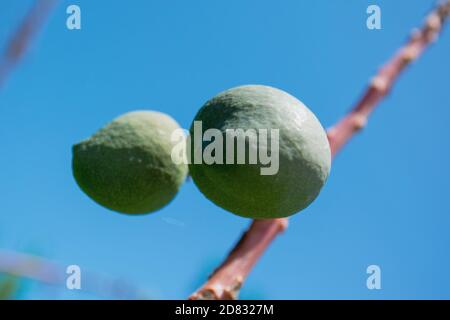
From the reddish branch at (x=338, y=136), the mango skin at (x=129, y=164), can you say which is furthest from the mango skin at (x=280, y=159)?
the reddish branch at (x=338, y=136)

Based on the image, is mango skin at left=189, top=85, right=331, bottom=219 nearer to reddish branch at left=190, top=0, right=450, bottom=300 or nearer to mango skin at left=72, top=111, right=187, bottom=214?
mango skin at left=72, top=111, right=187, bottom=214

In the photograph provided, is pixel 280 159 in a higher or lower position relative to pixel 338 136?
lower

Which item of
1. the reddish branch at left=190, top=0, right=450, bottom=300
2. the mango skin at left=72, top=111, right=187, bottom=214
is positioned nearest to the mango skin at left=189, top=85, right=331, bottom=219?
the mango skin at left=72, top=111, right=187, bottom=214

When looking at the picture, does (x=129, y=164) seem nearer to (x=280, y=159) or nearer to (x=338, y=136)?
(x=280, y=159)

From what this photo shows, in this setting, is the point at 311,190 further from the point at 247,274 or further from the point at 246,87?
the point at 247,274

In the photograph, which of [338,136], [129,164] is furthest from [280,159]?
[338,136]
